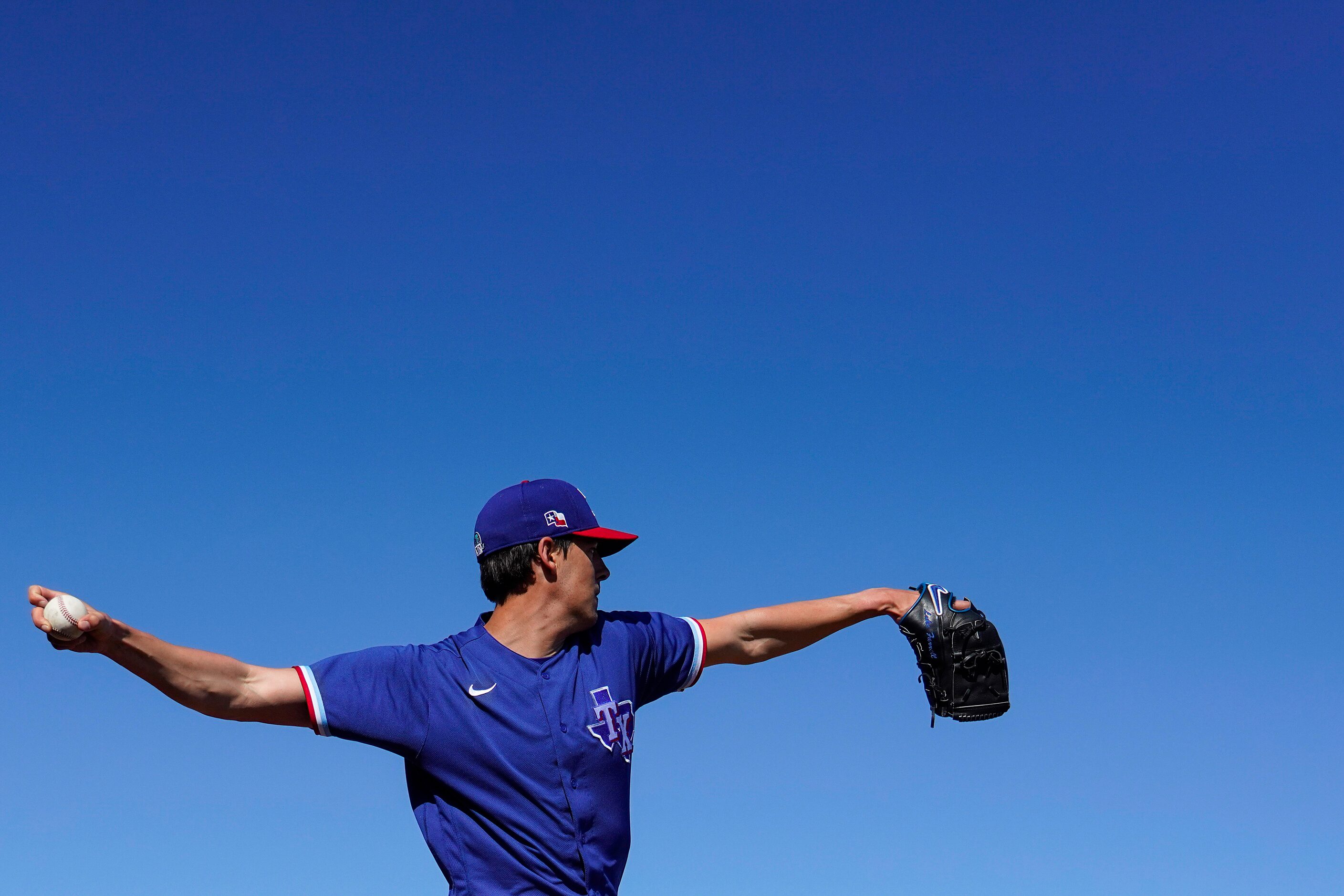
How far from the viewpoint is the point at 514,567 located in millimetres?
6250

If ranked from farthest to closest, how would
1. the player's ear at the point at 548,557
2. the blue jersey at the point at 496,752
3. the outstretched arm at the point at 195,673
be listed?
the player's ear at the point at 548,557 → the blue jersey at the point at 496,752 → the outstretched arm at the point at 195,673

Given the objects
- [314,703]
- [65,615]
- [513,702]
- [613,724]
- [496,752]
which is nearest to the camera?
[65,615]

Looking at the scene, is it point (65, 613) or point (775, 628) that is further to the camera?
point (775, 628)

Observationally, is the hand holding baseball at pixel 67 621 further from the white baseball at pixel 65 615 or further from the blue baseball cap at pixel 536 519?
the blue baseball cap at pixel 536 519

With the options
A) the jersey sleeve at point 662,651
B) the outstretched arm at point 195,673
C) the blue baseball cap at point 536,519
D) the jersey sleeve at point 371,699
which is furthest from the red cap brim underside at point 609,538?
the outstretched arm at point 195,673

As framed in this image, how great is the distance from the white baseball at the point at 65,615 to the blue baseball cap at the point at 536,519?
2.18m

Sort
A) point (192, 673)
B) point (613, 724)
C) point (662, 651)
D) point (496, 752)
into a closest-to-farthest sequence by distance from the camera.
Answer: point (192, 673) → point (496, 752) → point (613, 724) → point (662, 651)

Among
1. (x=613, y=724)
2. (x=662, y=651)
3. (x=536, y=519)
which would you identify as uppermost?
(x=536, y=519)

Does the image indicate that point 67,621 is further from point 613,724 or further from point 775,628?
point 775,628

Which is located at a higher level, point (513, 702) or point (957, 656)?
point (957, 656)

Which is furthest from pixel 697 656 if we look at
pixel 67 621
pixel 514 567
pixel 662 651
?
pixel 67 621

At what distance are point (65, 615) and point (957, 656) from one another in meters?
4.79

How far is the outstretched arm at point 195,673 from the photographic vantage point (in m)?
4.69

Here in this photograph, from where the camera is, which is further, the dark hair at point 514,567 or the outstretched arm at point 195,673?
the dark hair at point 514,567
